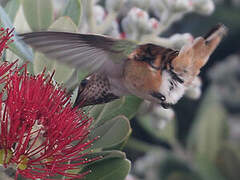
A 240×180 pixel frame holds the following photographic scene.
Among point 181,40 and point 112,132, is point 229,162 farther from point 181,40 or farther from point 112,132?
point 112,132

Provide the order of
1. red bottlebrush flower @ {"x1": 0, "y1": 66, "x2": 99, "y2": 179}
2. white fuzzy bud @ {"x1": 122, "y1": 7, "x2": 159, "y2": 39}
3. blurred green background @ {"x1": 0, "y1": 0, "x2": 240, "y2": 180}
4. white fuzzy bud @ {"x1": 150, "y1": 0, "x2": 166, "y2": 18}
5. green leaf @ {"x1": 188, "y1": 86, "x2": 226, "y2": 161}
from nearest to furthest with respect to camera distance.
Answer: red bottlebrush flower @ {"x1": 0, "y1": 66, "x2": 99, "y2": 179}
white fuzzy bud @ {"x1": 122, "y1": 7, "x2": 159, "y2": 39}
white fuzzy bud @ {"x1": 150, "y1": 0, "x2": 166, "y2": 18}
blurred green background @ {"x1": 0, "y1": 0, "x2": 240, "y2": 180}
green leaf @ {"x1": 188, "y1": 86, "x2": 226, "y2": 161}

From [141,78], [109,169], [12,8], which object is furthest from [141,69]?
[12,8]

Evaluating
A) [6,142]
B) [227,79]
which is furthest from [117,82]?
[227,79]

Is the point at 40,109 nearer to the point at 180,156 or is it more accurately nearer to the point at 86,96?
the point at 86,96

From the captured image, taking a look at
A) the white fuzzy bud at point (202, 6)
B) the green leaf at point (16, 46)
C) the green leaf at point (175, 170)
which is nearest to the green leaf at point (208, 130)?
the green leaf at point (175, 170)

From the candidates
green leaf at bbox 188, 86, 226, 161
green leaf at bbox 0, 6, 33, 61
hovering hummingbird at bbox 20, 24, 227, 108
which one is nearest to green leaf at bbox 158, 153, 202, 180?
green leaf at bbox 188, 86, 226, 161

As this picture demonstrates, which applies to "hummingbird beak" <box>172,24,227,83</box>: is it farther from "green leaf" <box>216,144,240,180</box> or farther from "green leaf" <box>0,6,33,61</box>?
"green leaf" <box>216,144,240,180</box>

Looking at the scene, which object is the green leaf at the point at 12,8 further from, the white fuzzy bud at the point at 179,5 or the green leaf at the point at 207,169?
the green leaf at the point at 207,169
